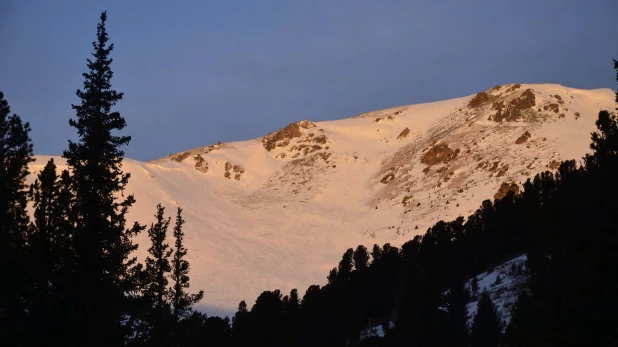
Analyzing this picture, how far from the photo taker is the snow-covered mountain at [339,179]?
342 feet

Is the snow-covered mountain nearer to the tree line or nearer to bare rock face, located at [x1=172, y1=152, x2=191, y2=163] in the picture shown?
bare rock face, located at [x1=172, y1=152, x2=191, y2=163]

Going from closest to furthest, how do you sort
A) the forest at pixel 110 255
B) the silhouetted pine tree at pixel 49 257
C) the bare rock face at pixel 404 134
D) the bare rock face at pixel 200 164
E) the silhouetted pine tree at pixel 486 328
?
the forest at pixel 110 255
the silhouetted pine tree at pixel 49 257
the silhouetted pine tree at pixel 486 328
the bare rock face at pixel 200 164
the bare rock face at pixel 404 134

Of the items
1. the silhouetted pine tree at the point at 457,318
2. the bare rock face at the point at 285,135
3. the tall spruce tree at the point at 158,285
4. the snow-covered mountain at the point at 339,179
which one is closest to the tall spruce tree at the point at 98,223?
the tall spruce tree at the point at 158,285

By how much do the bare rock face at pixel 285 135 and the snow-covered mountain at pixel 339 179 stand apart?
468 millimetres

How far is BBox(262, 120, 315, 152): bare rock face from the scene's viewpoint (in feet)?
596

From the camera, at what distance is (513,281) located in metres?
42.0

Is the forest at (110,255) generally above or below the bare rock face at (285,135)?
below

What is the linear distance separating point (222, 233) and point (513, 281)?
3224 inches

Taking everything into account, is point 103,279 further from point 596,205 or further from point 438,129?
point 438,129

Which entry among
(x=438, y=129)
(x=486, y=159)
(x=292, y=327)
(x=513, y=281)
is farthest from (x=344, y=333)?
(x=438, y=129)

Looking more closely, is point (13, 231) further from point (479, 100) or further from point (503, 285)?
point (479, 100)

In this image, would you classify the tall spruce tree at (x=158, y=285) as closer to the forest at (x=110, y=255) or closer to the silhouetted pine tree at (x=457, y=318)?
the forest at (x=110, y=255)

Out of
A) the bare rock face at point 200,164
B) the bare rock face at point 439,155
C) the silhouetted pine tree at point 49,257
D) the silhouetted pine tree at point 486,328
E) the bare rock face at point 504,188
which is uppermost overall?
the bare rock face at point 200,164

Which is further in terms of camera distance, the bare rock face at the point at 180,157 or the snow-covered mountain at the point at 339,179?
the bare rock face at the point at 180,157
